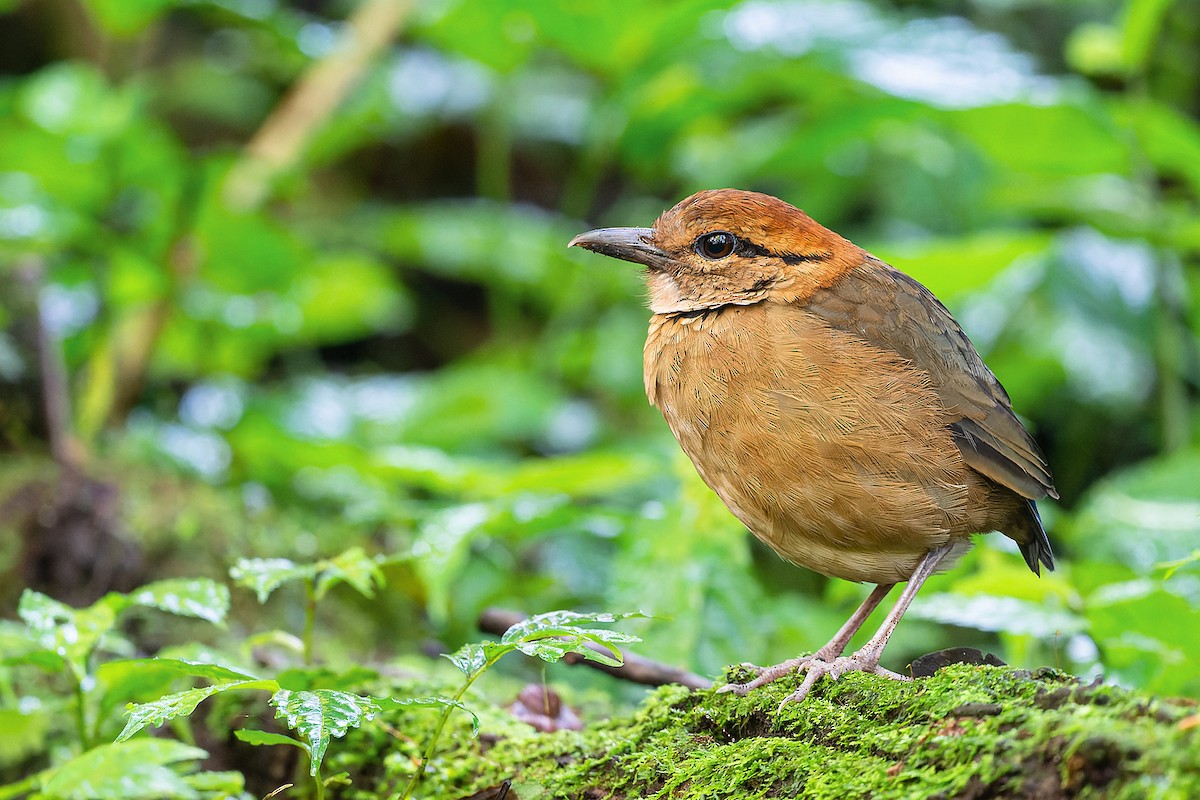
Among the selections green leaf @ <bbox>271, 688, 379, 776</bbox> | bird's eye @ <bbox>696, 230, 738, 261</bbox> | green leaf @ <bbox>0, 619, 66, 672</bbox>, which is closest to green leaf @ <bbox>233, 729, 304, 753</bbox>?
green leaf @ <bbox>271, 688, 379, 776</bbox>

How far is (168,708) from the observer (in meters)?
1.98

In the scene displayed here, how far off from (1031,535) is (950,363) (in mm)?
542

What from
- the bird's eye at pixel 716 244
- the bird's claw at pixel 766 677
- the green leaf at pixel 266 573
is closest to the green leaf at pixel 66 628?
the green leaf at pixel 266 573

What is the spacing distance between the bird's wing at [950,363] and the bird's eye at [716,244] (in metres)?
0.31

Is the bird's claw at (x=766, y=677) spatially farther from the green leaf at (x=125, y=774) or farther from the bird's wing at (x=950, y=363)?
the green leaf at (x=125, y=774)

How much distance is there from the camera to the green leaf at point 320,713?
1918 millimetres

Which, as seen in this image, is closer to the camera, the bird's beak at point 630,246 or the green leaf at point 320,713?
the green leaf at point 320,713

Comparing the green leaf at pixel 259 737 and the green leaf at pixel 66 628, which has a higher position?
the green leaf at pixel 259 737

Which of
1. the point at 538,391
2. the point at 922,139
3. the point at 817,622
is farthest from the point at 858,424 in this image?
the point at 922,139

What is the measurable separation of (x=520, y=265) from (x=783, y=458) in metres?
4.55

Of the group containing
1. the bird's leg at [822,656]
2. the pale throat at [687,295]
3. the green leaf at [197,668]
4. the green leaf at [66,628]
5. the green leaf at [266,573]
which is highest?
the pale throat at [687,295]

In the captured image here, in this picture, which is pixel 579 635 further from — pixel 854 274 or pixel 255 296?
pixel 255 296

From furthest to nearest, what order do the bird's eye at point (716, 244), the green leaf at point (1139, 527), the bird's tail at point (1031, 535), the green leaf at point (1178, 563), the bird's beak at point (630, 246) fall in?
1. the green leaf at point (1139, 527)
2. the bird's beak at point (630, 246)
3. the bird's eye at point (716, 244)
4. the bird's tail at point (1031, 535)
5. the green leaf at point (1178, 563)

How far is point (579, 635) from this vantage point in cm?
207
